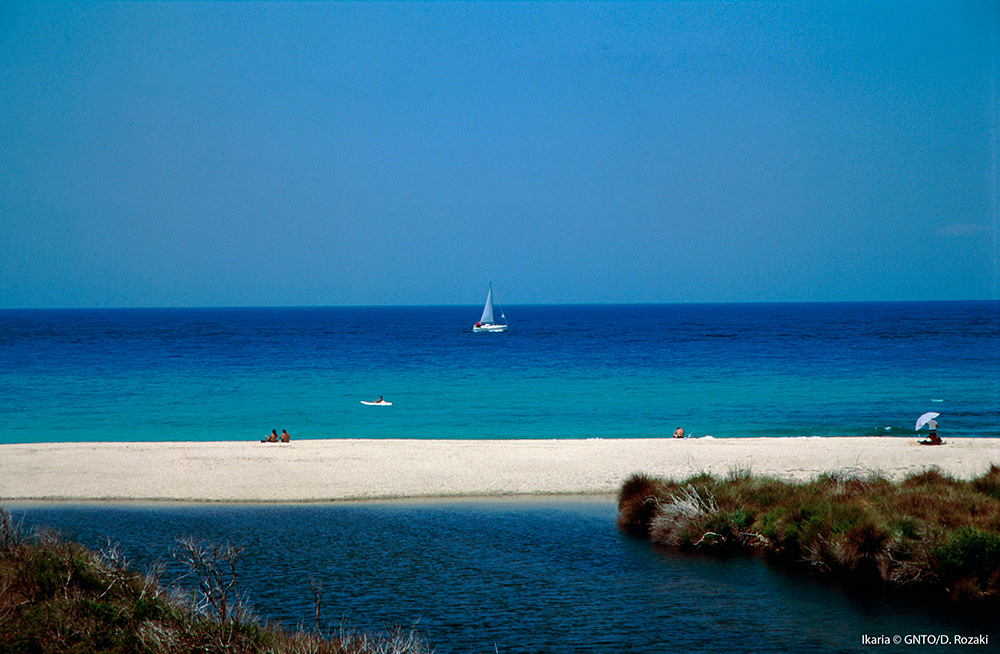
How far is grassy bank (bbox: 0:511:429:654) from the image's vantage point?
28.2ft

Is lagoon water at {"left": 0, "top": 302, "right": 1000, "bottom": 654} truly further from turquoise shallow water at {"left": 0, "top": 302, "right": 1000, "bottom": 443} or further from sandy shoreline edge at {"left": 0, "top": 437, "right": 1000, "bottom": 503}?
sandy shoreline edge at {"left": 0, "top": 437, "right": 1000, "bottom": 503}

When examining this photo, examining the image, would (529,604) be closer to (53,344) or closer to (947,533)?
(947,533)

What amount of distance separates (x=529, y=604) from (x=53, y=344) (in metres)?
101

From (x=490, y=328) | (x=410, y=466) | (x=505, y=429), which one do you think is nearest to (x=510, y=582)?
(x=410, y=466)

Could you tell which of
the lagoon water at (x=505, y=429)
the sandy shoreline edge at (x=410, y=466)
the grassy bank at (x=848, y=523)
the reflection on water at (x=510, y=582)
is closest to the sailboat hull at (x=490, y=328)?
the lagoon water at (x=505, y=429)

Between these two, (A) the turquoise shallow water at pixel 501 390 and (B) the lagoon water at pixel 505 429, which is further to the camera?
(A) the turquoise shallow water at pixel 501 390

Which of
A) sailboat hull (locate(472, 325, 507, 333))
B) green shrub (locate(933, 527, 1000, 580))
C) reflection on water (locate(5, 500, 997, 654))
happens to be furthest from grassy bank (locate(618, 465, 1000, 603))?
sailboat hull (locate(472, 325, 507, 333))

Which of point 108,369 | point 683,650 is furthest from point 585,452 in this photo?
point 108,369

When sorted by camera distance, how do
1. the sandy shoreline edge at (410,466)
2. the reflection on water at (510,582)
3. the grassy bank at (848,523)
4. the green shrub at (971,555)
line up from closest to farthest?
1. the reflection on water at (510,582)
2. the green shrub at (971,555)
3. the grassy bank at (848,523)
4. the sandy shoreline edge at (410,466)

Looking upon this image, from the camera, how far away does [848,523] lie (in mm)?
14961

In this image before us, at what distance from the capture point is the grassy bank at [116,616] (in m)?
8.59

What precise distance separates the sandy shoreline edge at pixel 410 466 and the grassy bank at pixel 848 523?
402 cm

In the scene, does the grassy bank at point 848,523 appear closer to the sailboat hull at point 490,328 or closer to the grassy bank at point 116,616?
the grassy bank at point 116,616

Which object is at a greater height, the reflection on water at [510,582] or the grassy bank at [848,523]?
the grassy bank at [848,523]
